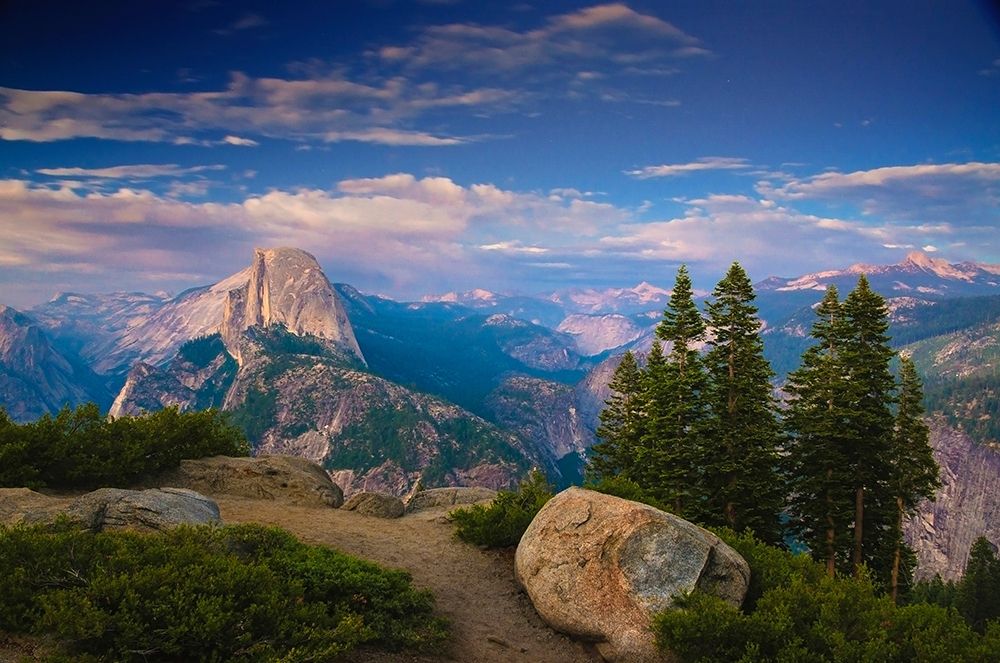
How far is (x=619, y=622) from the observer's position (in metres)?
14.9

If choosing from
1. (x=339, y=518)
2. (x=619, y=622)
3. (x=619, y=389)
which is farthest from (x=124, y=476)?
(x=619, y=389)

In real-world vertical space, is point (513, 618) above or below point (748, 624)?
below

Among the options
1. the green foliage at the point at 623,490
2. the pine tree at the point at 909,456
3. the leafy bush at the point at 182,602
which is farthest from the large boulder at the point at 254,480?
the pine tree at the point at 909,456

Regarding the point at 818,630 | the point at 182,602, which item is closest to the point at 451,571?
the point at 182,602

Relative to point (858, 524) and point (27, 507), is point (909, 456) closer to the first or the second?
point (858, 524)

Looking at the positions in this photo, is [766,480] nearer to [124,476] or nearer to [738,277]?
[738,277]

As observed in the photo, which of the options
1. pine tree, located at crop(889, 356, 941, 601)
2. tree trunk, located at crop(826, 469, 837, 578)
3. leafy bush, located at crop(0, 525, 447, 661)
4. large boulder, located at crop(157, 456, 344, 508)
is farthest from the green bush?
pine tree, located at crop(889, 356, 941, 601)

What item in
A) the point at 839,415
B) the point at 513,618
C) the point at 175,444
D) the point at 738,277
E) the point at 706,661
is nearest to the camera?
the point at 706,661

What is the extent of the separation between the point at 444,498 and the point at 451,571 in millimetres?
14997

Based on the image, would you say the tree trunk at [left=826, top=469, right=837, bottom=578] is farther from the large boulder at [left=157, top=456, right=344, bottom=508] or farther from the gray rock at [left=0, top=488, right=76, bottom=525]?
the gray rock at [left=0, top=488, right=76, bottom=525]

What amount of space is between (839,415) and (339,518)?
31560 mm

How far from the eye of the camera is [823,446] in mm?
36969

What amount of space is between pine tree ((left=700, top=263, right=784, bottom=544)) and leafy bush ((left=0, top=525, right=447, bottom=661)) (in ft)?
90.0

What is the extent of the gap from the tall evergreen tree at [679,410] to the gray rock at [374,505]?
17698 millimetres
